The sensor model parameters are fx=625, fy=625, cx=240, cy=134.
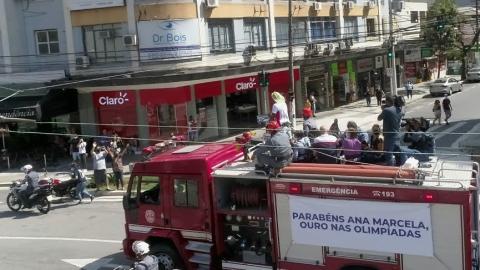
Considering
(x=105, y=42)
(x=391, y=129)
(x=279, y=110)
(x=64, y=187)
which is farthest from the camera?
(x=105, y=42)

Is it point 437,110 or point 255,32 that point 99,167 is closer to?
point 255,32

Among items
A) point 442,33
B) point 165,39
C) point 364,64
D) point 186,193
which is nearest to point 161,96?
point 165,39

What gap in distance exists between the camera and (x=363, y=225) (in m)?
9.63

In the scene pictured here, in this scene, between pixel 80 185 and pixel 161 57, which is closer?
pixel 80 185

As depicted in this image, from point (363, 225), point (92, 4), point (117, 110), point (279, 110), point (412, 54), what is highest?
point (92, 4)

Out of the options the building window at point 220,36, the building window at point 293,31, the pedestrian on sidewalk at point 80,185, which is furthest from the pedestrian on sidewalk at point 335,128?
the building window at point 293,31

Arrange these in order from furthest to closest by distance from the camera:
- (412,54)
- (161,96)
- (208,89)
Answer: (412,54) < (208,89) < (161,96)

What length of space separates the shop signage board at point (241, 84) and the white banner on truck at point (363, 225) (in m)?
24.4

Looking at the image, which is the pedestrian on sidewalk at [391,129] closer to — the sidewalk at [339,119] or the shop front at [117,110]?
the sidewalk at [339,119]

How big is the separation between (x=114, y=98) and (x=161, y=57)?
3209mm

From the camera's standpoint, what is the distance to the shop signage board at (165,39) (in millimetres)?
29344

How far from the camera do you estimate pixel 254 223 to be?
423 inches

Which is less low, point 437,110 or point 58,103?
point 58,103

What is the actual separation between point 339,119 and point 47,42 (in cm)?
1818
